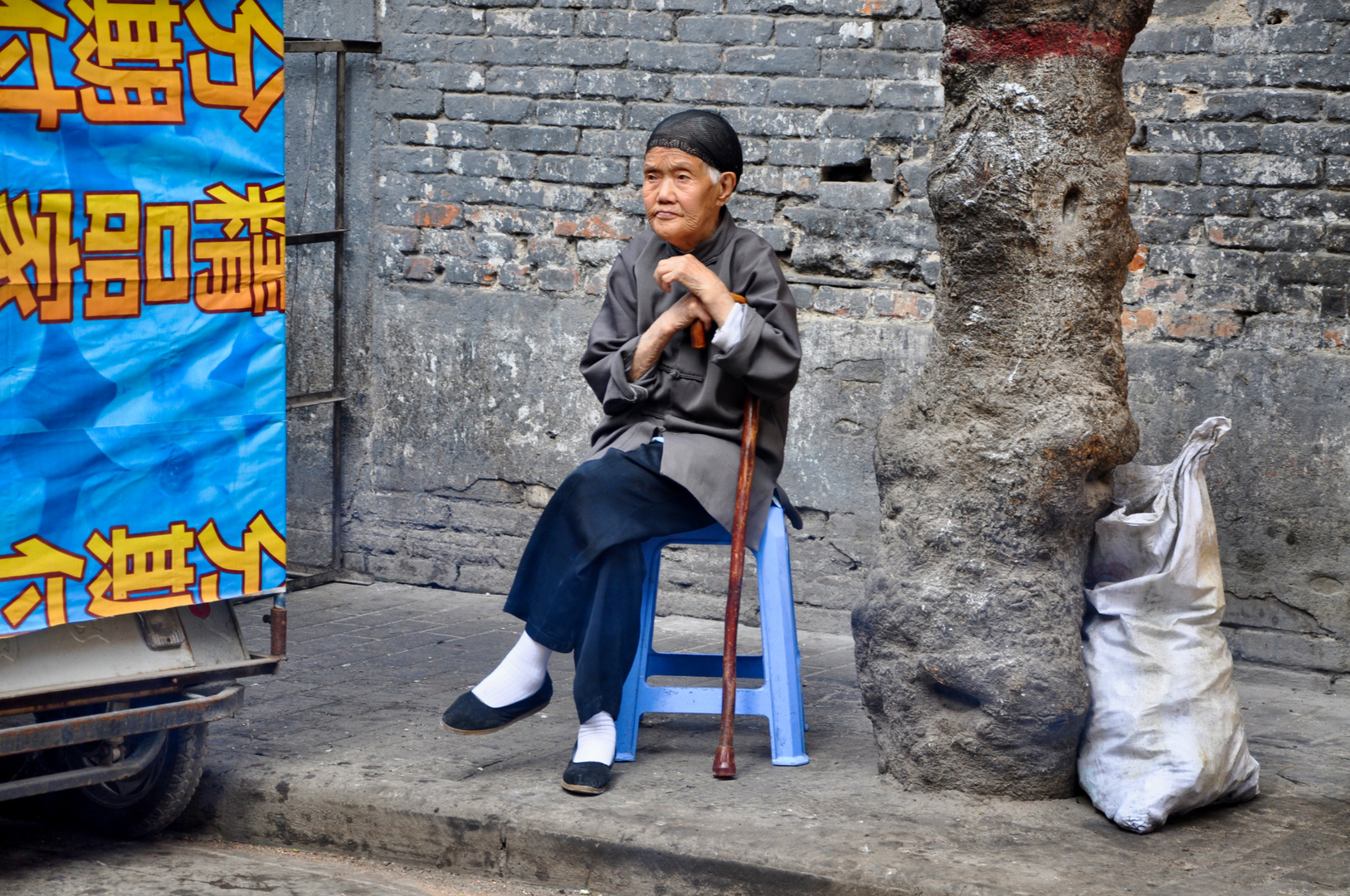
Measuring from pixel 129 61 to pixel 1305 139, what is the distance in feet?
11.6

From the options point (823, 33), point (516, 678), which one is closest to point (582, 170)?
point (823, 33)

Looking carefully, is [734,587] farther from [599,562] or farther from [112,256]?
[112,256]

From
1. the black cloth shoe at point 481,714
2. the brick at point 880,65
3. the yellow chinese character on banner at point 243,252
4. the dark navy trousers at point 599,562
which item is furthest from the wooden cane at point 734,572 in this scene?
the brick at point 880,65

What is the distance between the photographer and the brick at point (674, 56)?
5.57 m

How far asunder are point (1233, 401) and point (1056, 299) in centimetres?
155

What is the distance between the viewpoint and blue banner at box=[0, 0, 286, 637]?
3.35 m

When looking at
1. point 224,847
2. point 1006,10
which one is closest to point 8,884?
point 224,847

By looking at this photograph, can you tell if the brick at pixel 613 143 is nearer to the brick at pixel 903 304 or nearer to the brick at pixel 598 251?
the brick at pixel 598 251

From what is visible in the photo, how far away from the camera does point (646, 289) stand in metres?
4.07

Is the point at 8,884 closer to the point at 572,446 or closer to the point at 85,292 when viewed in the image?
the point at 85,292

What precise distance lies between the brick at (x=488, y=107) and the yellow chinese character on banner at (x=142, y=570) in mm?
2782

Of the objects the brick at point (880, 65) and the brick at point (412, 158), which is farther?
the brick at point (412, 158)

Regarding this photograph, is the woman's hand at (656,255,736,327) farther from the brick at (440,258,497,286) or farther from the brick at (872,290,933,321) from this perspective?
the brick at (440,258,497,286)

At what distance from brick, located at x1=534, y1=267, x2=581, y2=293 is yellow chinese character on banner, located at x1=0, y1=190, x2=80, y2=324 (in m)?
2.64
